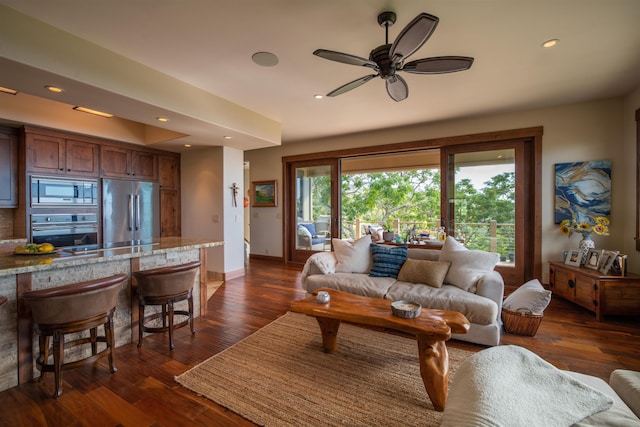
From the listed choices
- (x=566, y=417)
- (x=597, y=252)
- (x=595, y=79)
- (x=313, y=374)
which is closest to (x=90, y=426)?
(x=313, y=374)

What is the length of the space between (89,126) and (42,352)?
145 inches

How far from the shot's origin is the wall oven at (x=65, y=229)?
12.8 feet

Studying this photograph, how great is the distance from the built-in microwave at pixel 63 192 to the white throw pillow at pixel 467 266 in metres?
5.23

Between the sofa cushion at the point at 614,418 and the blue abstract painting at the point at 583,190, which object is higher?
the blue abstract painting at the point at 583,190

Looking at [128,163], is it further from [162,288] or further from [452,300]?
[452,300]

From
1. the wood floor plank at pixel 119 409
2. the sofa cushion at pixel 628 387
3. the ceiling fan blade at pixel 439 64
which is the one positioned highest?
the ceiling fan blade at pixel 439 64

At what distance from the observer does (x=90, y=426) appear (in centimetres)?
165

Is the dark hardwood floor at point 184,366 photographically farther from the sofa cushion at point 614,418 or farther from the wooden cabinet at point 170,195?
the wooden cabinet at point 170,195

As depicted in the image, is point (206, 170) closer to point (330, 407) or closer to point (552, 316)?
point (330, 407)

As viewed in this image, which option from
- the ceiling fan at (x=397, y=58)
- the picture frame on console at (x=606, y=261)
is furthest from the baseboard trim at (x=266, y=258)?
the picture frame on console at (x=606, y=261)

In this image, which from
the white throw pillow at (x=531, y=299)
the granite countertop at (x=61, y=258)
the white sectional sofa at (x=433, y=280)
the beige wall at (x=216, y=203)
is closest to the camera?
the granite countertop at (x=61, y=258)

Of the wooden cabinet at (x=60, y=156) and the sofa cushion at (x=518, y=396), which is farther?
the wooden cabinet at (x=60, y=156)

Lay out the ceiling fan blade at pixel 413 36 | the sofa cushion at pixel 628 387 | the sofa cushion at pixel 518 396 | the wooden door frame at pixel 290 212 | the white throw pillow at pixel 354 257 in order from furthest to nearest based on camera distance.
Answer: the wooden door frame at pixel 290 212, the white throw pillow at pixel 354 257, the ceiling fan blade at pixel 413 36, the sofa cushion at pixel 628 387, the sofa cushion at pixel 518 396

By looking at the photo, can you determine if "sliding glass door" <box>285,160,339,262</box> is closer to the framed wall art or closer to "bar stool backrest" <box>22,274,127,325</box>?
the framed wall art
